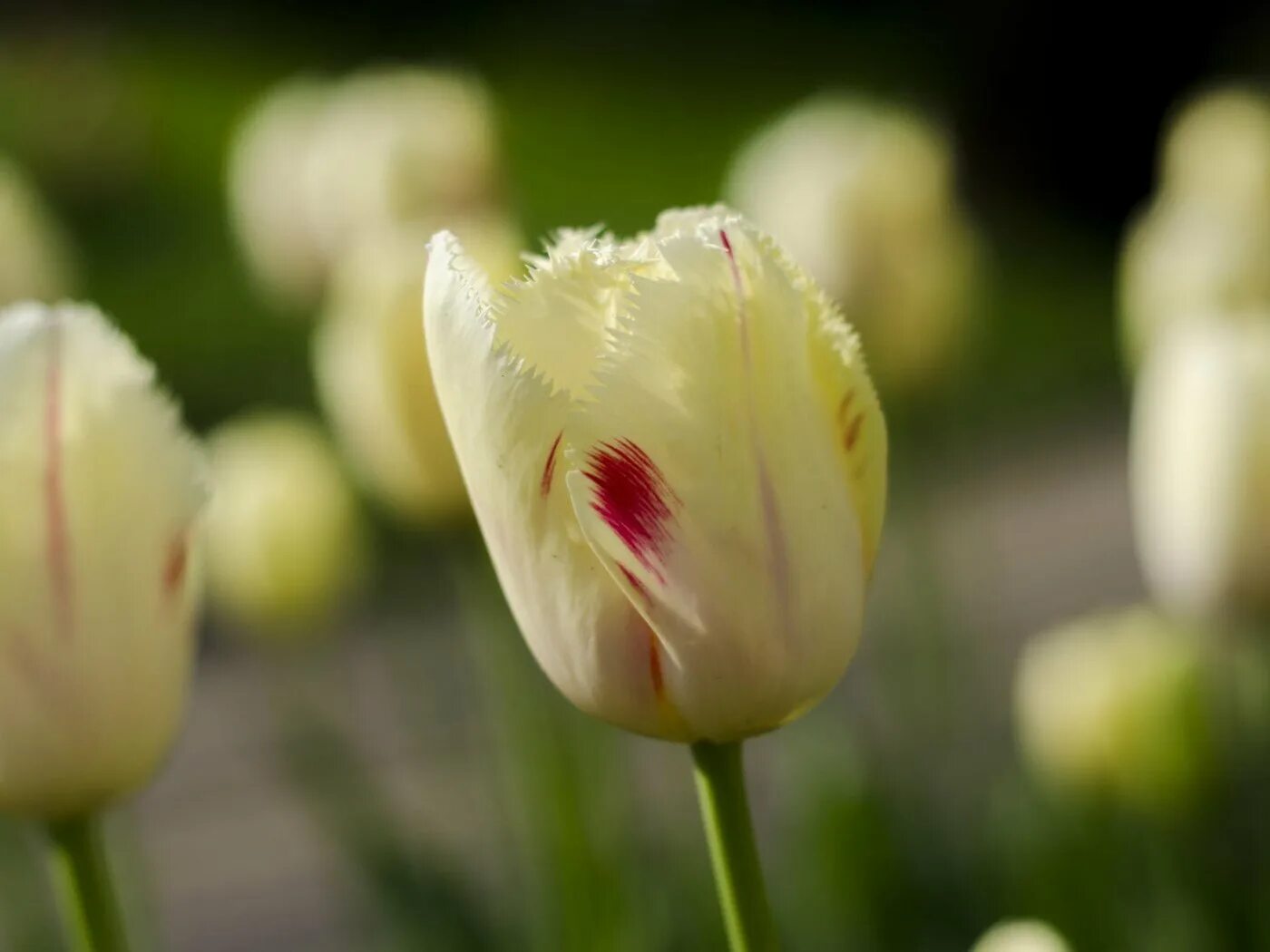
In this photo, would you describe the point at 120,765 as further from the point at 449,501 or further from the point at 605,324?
the point at 449,501

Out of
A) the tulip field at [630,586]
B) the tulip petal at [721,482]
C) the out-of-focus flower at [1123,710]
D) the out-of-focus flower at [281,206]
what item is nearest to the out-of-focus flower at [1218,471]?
the tulip field at [630,586]

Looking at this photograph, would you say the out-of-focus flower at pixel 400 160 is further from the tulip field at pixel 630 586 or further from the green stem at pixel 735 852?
the green stem at pixel 735 852

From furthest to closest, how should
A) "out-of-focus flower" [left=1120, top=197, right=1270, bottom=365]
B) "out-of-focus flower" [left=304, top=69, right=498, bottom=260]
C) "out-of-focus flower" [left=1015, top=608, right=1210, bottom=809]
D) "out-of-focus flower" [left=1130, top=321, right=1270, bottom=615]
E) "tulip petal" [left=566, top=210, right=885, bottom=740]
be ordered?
"out-of-focus flower" [left=304, top=69, right=498, bottom=260]
"out-of-focus flower" [left=1120, top=197, right=1270, bottom=365]
"out-of-focus flower" [left=1015, top=608, right=1210, bottom=809]
"out-of-focus flower" [left=1130, top=321, right=1270, bottom=615]
"tulip petal" [left=566, top=210, right=885, bottom=740]

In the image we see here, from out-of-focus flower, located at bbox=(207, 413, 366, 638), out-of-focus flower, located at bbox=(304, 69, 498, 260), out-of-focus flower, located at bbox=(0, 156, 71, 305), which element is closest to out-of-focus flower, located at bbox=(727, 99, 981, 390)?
out-of-focus flower, located at bbox=(304, 69, 498, 260)

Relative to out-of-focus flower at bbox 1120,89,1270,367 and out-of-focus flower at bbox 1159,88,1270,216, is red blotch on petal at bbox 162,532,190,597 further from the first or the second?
out-of-focus flower at bbox 1159,88,1270,216

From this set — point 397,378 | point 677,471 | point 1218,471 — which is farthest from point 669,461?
point 397,378

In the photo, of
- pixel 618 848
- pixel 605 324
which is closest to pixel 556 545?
pixel 605 324

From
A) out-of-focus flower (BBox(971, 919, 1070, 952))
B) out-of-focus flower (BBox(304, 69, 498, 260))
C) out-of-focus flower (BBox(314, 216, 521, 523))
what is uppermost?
out-of-focus flower (BBox(304, 69, 498, 260))
